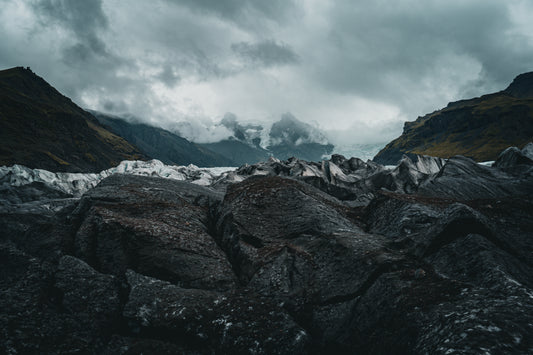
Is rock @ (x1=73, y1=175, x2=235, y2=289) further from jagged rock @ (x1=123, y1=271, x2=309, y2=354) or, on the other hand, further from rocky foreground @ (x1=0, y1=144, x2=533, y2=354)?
jagged rock @ (x1=123, y1=271, x2=309, y2=354)

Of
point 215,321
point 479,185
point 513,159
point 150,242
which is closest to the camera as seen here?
point 215,321

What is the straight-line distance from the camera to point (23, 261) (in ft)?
43.3

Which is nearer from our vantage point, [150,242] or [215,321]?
[215,321]

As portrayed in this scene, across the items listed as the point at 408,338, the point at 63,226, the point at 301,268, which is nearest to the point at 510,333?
the point at 408,338

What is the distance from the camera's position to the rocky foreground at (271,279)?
792cm

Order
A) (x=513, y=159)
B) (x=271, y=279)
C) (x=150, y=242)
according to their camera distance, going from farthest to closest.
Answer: (x=513, y=159) < (x=150, y=242) < (x=271, y=279)

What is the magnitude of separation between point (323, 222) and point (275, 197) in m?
4.45

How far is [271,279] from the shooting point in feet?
41.3

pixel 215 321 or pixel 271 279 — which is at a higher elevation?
pixel 271 279

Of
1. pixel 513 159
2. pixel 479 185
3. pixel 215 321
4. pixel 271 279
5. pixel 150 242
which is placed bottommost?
pixel 215 321

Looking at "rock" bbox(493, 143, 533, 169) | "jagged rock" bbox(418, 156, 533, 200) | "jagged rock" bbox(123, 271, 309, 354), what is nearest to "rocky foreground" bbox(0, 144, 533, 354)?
"jagged rock" bbox(123, 271, 309, 354)

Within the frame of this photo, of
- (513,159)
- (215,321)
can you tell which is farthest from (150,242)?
(513,159)

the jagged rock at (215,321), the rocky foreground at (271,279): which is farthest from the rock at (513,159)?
the jagged rock at (215,321)

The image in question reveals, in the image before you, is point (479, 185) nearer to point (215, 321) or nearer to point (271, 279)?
point (271, 279)
